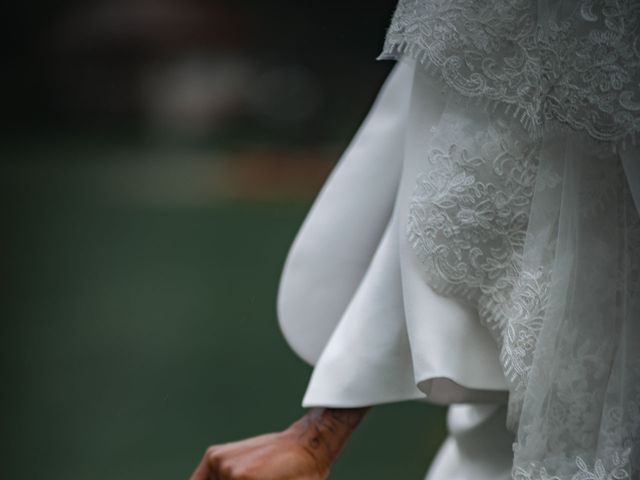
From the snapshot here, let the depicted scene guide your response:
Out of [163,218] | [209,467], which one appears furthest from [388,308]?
[163,218]

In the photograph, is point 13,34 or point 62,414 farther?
point 13,34

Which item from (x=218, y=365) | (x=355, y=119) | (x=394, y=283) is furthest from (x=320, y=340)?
(x=355, y=119)

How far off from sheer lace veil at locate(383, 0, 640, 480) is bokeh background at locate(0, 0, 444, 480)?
1248 millimetres

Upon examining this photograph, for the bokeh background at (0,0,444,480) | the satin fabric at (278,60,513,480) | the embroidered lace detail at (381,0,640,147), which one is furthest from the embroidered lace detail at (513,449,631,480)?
the bokeh background at (0,0,444,480)

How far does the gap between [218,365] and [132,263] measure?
1.26m

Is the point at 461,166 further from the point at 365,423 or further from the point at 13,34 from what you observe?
the point at 13,34

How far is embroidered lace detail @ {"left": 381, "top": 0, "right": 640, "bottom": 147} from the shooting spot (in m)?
0.99

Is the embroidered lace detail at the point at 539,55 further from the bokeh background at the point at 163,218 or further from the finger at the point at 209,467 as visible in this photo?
the bokeh background at the point at 163,218

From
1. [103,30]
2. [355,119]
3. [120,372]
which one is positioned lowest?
[120,372]

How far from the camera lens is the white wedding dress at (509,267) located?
1017 mm

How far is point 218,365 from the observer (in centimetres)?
421

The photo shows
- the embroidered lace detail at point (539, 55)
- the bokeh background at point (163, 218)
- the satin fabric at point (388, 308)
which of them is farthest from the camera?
the bokeh background at point (163, 218)

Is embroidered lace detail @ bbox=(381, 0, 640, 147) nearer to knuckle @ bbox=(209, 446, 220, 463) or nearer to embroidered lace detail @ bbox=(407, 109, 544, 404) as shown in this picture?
embroidered lace detail @ bbox=(407, 109, 544, 404)
